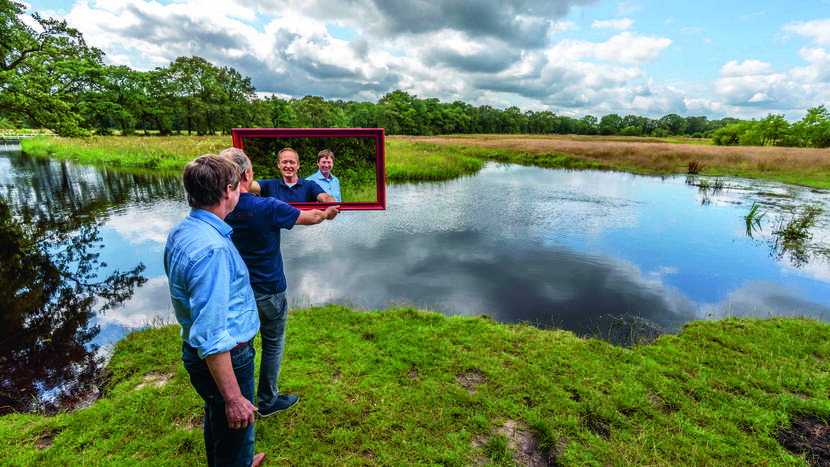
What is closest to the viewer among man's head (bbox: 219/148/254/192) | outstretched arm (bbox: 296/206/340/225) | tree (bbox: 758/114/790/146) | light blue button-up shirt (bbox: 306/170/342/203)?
man's head (bbox: 219/148/254/192)

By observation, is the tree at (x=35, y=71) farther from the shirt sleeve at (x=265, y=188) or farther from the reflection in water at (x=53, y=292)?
the shirt sleeve at (x=265, y=188)

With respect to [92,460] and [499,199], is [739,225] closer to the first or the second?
[499,199]

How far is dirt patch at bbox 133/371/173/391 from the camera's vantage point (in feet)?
13.9

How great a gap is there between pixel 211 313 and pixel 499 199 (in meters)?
18.0

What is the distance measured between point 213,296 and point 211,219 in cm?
46

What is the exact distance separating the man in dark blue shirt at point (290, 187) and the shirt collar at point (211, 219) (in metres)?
1.69

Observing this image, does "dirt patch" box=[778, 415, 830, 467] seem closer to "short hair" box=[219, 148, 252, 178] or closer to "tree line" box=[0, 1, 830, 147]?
"short hair" box=[219, 148, 252, 178]

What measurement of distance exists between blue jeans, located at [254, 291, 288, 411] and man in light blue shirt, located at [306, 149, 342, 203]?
4.42 feet

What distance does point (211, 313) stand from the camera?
1.82 metres

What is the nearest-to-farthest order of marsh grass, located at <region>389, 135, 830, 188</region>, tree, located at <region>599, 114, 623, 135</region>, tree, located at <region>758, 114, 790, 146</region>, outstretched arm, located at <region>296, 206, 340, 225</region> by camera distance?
outstretched arm, located at <region>296, 206, 340, 225</region> < marsh grass, located at <region>389, 135, 830, 188</region> < tree, located at <region>758, 114, 790, 146</region> < tree, located at <region>599, 114, 623, 135</region>

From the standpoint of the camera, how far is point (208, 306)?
1.81m

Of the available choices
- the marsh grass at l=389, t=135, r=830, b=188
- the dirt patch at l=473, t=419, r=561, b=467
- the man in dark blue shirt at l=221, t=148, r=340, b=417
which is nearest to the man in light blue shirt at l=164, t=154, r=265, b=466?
the man in dark blue shirt at l=221, t=148, r=340, b=417

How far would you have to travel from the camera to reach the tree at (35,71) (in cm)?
1397

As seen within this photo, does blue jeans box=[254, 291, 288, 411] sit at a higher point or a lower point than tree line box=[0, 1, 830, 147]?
lower
